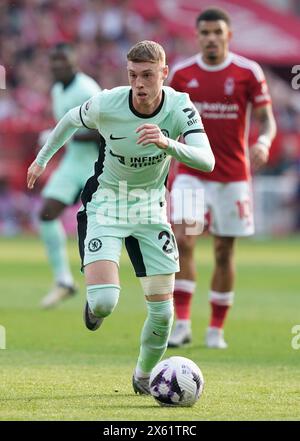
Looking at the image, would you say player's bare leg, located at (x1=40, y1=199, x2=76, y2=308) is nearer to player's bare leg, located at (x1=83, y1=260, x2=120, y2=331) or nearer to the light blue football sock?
the light blue football sock

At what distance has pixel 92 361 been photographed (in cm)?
893

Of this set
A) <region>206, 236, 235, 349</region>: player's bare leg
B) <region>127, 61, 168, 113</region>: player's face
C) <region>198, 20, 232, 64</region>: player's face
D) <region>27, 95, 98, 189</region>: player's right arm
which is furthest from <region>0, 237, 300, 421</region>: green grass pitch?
<region>198, 20, 232, 64</region>: player's face

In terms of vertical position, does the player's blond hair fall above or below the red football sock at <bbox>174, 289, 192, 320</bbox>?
above

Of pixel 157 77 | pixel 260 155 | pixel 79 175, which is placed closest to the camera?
pixel 157 77

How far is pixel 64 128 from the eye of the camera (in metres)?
7.53

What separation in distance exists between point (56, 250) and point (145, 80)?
665 cm

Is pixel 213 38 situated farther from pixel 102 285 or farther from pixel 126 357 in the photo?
pixel 102 285

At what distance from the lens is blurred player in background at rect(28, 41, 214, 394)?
7105mm

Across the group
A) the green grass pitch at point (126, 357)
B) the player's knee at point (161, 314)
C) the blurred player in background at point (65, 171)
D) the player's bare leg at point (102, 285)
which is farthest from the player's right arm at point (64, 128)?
the blurred player in background at point (65, 171)

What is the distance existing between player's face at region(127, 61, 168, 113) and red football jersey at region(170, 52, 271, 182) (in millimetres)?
3245

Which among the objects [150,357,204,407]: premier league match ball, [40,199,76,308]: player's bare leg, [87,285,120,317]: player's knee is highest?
[87,285,120,317]: player's knee

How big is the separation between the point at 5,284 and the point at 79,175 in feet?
9.49

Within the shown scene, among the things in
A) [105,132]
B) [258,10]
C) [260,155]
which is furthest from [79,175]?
[258,10]
